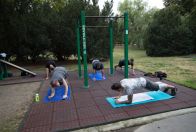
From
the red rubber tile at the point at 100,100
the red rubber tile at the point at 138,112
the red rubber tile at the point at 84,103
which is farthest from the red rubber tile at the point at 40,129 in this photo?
the red rubber tile at the point at 138,112

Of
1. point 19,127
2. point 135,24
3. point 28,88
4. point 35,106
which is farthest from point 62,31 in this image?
point 135,24

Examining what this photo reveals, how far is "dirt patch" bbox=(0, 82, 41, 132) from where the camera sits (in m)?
3.88

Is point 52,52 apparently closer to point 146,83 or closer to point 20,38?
point 20,38

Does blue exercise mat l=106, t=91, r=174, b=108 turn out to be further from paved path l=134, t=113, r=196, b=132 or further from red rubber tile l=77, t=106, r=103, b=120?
paved path l=134, t=113, r=196, b=132

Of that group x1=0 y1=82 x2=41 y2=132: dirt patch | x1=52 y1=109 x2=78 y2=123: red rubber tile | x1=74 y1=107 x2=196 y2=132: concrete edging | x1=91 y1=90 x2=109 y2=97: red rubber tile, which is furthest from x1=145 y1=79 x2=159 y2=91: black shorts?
x1=0 y1=82 x2=41 y2=132: dirt patch

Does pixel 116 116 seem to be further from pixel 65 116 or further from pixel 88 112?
pixel 65 116

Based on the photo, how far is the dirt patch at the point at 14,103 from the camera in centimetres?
388

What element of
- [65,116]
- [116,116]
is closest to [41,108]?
[65,116]

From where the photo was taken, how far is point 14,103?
5141 millimetres

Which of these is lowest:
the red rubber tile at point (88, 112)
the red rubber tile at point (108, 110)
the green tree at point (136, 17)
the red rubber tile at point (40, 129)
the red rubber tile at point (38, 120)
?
the red rubber tile at point (40, 129)

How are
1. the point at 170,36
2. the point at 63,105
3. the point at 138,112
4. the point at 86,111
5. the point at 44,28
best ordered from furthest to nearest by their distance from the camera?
the point at 170,36 < the point at 44,28 < the point at 63,105 < the point at 86,111 < the point at 138,112

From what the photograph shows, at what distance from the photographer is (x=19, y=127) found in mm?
3615

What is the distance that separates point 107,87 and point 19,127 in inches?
129

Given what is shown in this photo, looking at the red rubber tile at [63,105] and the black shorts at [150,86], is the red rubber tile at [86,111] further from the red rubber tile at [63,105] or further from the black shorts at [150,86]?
the black shorts at [150,86]
